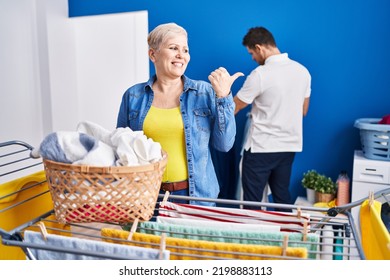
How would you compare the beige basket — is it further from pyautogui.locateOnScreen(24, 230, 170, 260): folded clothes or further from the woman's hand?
the woman's hand

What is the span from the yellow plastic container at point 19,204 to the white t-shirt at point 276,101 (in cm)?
153

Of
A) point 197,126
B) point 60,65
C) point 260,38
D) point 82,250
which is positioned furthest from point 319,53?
point 82,250

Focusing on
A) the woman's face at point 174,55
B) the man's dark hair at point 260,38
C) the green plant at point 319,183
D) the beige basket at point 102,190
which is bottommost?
the green plant at point 319,183

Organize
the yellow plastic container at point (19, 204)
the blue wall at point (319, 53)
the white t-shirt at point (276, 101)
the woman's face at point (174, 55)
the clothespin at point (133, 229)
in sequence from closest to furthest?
the clothespin at point (133, 229) < the yellow plastic container at point (19, 204) < the woman's face at point (174, 55) < the white t-shirt at point (276, 101) < the blue wall at point (319, 53)

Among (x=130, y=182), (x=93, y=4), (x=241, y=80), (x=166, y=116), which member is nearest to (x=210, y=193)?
(x=166, y=116)

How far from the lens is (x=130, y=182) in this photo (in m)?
0.84

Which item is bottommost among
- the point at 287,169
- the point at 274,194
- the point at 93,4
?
the point at 274,194

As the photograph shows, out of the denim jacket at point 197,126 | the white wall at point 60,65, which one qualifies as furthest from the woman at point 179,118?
the white wall at point 60,65

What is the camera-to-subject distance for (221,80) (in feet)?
3.86

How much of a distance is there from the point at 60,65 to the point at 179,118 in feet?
8.19

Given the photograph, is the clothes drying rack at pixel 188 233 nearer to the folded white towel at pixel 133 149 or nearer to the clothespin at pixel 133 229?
the clothespin at pixel 133 229

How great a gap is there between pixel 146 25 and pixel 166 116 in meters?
2.14

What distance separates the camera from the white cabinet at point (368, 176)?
2.48 meters
